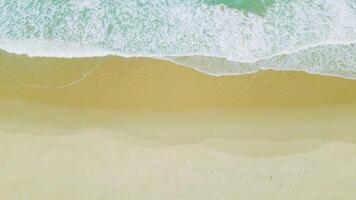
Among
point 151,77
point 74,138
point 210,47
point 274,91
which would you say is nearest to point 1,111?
point 74,138

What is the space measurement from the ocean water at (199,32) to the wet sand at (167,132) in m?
0.16

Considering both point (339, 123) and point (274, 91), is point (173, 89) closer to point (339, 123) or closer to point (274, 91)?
point (274, 91)

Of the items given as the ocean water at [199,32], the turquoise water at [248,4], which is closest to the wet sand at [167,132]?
the ocean water at [199,32]

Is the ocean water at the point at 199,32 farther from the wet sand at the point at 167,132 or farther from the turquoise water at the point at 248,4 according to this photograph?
the wet sand at the point at 167,132

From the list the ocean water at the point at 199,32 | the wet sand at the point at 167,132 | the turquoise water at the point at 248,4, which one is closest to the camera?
the wet sand at the point at 167,132

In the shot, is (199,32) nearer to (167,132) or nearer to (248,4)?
(248,4)

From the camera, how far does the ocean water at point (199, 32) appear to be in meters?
5.76

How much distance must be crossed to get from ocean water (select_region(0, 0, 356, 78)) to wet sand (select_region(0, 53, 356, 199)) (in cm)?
16

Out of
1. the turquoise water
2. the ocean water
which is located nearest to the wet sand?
the ocean water

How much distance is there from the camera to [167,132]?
210 inches

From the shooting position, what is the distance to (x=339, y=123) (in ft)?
17.9

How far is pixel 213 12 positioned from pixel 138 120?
5.93 feet

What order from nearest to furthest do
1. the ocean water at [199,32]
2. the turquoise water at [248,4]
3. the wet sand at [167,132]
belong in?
the wet sand at [167,132], the ocean water at [199,32], the turquoise water at [248,4]

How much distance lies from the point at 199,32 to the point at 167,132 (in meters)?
1.41
